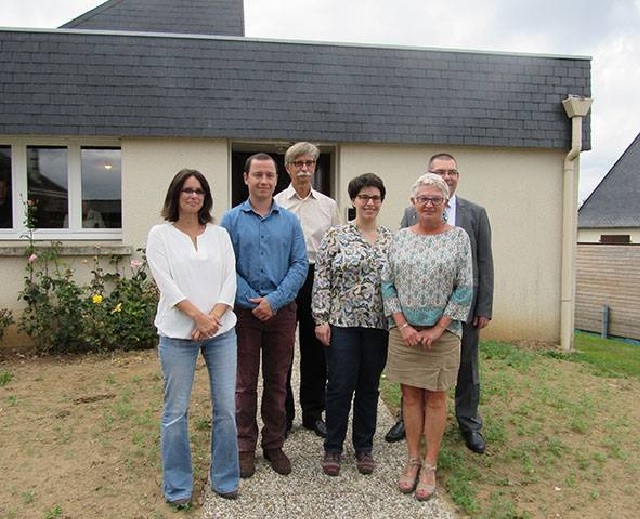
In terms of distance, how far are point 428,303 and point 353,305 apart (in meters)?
Answer: 0.44

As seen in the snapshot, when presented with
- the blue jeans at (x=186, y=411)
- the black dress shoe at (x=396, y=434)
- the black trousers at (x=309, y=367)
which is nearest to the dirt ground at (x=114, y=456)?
the blue jeans at (x=186, y=411)

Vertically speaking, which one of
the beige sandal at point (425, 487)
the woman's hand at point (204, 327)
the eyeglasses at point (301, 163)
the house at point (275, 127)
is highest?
the house at point (275, 127)

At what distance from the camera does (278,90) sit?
697 centimetres

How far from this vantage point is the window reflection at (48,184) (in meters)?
6.89

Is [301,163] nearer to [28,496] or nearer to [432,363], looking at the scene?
[432,363]

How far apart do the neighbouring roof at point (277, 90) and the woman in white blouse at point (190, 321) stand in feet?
13.2

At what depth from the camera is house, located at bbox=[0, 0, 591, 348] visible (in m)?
6.63

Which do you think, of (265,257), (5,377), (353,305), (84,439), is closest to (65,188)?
(5,377)

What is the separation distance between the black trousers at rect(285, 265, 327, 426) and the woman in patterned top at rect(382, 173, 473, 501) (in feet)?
2.51

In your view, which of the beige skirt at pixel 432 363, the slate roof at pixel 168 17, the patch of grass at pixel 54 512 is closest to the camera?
the patch of grass at pixel 54 512

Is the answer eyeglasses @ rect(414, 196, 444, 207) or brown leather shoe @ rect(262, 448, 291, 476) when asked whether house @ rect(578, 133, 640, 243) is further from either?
brown leather shoe @ rect(262, 448, 291, 476)

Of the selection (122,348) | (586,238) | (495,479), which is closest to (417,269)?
(495,479)

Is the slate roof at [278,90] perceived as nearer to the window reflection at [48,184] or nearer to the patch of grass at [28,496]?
the window reflection at [48,184]

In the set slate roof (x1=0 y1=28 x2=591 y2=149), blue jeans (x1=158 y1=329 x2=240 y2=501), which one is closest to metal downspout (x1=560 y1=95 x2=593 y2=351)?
slate roof (x1=0 y1=28 x2=591 y2=149)
